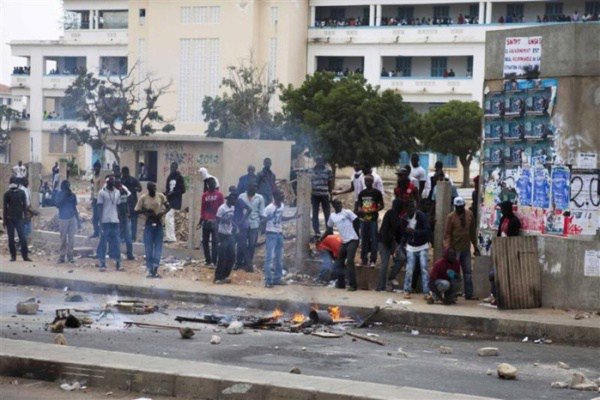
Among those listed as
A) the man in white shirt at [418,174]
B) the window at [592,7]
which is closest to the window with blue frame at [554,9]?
the window at [592,7]

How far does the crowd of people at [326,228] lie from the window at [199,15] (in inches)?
1859

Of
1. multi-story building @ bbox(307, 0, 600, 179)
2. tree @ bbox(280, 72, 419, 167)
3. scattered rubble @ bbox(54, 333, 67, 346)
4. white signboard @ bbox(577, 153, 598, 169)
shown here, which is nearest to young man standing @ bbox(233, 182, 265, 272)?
white signboard @ bbox(577, 153, 598, 169)

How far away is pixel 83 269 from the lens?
20844 mm

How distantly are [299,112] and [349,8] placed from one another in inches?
699

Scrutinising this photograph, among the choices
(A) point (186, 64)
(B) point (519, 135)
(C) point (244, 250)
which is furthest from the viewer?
(A) point (186, 64)

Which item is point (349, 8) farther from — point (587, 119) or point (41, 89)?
point (587, 119)

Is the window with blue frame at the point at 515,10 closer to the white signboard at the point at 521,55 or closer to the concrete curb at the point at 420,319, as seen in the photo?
the white signboard at the point at 521,55

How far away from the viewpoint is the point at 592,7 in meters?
64.1

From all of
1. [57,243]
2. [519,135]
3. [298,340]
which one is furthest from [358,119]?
[298,340]

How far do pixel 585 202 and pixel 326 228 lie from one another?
477cm

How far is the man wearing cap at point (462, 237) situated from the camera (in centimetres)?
1681

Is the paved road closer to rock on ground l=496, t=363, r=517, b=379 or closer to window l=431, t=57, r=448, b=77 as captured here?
rock on ground l=496, t=363, r=517, b=379

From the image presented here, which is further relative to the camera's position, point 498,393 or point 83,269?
point 83,269

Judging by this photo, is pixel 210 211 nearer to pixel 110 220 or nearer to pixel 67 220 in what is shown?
pixel 110 220
